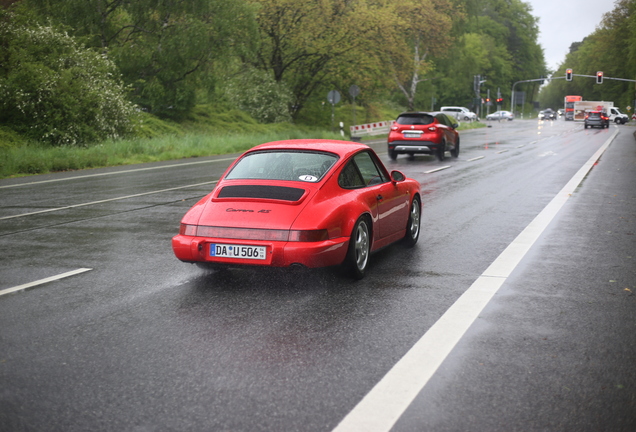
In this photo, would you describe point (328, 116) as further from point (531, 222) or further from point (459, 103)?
point (459, 103)

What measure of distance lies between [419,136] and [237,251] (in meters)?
19.0

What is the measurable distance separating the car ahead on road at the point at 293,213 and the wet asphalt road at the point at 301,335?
323mm

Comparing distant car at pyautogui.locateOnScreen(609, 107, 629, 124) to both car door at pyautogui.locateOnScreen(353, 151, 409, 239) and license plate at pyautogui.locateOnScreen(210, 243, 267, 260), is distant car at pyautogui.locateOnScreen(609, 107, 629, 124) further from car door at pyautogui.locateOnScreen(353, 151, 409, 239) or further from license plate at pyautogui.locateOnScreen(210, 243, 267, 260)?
license plate at pyautogui.locateOnScreen(210, 243, 267, 260)

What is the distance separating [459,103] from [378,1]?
2278 inches

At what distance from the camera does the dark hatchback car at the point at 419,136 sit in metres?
24.7

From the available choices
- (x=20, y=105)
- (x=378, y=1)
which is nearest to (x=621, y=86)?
(x=378, y=1)

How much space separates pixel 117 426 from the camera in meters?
3.67

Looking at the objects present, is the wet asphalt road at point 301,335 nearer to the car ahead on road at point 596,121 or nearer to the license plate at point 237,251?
the license plate at point 237,251

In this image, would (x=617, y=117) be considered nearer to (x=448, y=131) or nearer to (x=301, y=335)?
(x=448, y=131)

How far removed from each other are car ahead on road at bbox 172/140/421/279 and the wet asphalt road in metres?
0.32

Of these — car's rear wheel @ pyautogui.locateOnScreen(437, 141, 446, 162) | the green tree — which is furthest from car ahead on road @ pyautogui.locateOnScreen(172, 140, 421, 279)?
the green tree

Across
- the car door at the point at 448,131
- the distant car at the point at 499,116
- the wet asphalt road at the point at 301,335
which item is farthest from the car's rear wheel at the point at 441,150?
the distant car at the point at 499,116

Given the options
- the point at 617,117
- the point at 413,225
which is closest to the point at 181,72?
the point at 413,225

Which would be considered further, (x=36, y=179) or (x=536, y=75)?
(x=536, y=75)
